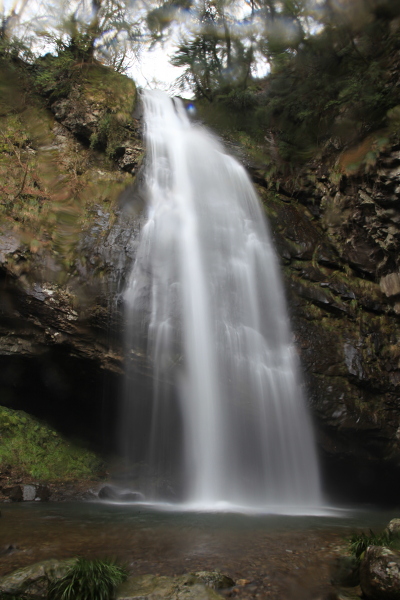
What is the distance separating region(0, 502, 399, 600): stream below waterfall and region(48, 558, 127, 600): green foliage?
51 cm

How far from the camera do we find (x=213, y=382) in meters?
9.51

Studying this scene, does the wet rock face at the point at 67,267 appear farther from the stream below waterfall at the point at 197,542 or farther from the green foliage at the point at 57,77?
the stream below waterfall at the point at 197,542

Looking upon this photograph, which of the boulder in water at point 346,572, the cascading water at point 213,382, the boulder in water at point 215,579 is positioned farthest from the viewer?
the cascading water at point 213,382

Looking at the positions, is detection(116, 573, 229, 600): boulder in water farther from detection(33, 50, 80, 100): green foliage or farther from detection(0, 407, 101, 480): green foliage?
detection(33, 50, 80, 100): green foliage

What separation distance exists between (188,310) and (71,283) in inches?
116

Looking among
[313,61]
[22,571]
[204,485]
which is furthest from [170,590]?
[313,61]

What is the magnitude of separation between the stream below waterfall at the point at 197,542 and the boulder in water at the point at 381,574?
Answer: 0.42m

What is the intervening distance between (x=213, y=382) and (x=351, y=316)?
446cm

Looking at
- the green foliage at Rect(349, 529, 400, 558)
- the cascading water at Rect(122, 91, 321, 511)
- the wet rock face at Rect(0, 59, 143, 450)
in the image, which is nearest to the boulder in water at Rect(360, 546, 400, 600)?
the green foliage at Rect(349, 529, 400, 558)

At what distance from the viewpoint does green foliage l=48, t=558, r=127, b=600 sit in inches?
138

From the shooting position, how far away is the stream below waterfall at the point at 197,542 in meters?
4.17

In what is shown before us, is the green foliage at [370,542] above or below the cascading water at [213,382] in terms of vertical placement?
below

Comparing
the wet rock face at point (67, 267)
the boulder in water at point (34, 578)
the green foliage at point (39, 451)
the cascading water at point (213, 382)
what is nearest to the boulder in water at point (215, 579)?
the boulder in water at point (34, 578)

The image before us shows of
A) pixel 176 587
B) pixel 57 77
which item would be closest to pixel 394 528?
pixel 176 587
